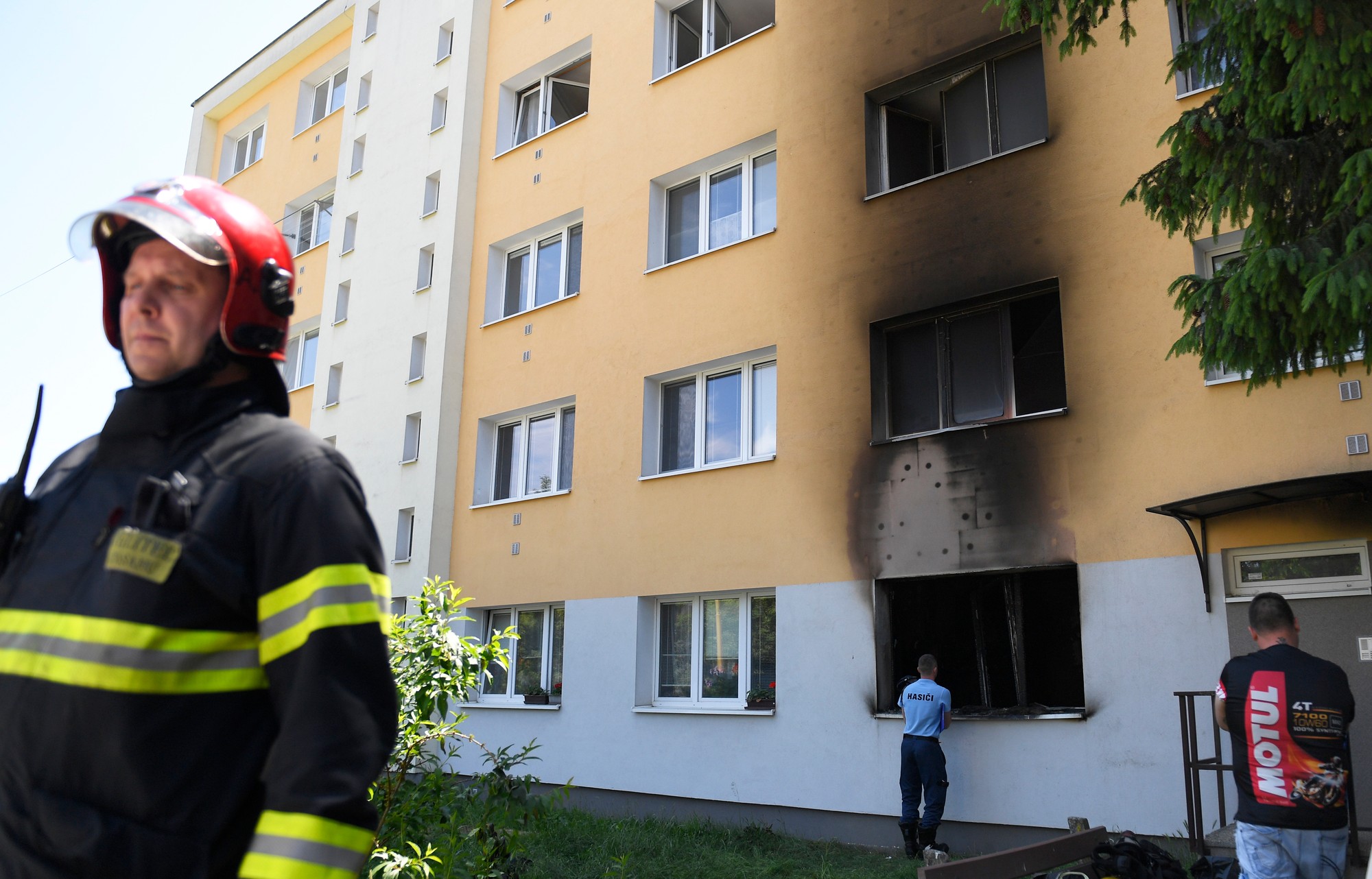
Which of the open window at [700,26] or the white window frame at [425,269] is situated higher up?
the open window at [700,26]

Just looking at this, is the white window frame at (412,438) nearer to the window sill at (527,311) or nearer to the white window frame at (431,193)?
the window sill at (527,311)

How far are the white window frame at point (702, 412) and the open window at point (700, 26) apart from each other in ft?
15.5

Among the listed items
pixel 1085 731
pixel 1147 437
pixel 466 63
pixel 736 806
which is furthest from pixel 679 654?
pixel 466 63

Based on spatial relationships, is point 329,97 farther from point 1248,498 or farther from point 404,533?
point 1248,498

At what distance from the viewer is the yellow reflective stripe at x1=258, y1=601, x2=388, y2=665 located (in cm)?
158

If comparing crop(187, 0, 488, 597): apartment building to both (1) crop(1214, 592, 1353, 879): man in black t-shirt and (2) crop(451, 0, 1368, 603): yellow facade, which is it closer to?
(2) crop(451, 0, 1368, 603): yellow facade

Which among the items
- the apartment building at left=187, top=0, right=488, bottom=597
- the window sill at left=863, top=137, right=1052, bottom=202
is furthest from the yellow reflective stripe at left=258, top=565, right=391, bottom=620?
the apartment building at left=187, top=0, right=488, bottom=597

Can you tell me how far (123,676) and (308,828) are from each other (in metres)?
0.38

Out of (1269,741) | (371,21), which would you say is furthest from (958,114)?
(371,21)

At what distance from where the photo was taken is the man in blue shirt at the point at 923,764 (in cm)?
968

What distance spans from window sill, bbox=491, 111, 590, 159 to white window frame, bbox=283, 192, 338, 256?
21.5ft


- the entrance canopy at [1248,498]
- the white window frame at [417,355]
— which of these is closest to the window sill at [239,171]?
the white window frame at [417,355]

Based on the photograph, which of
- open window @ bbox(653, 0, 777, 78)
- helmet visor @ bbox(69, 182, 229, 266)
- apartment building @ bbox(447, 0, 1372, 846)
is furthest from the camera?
open window @ bbox(653, 0, 777, 78)

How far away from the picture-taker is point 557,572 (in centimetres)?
1474
